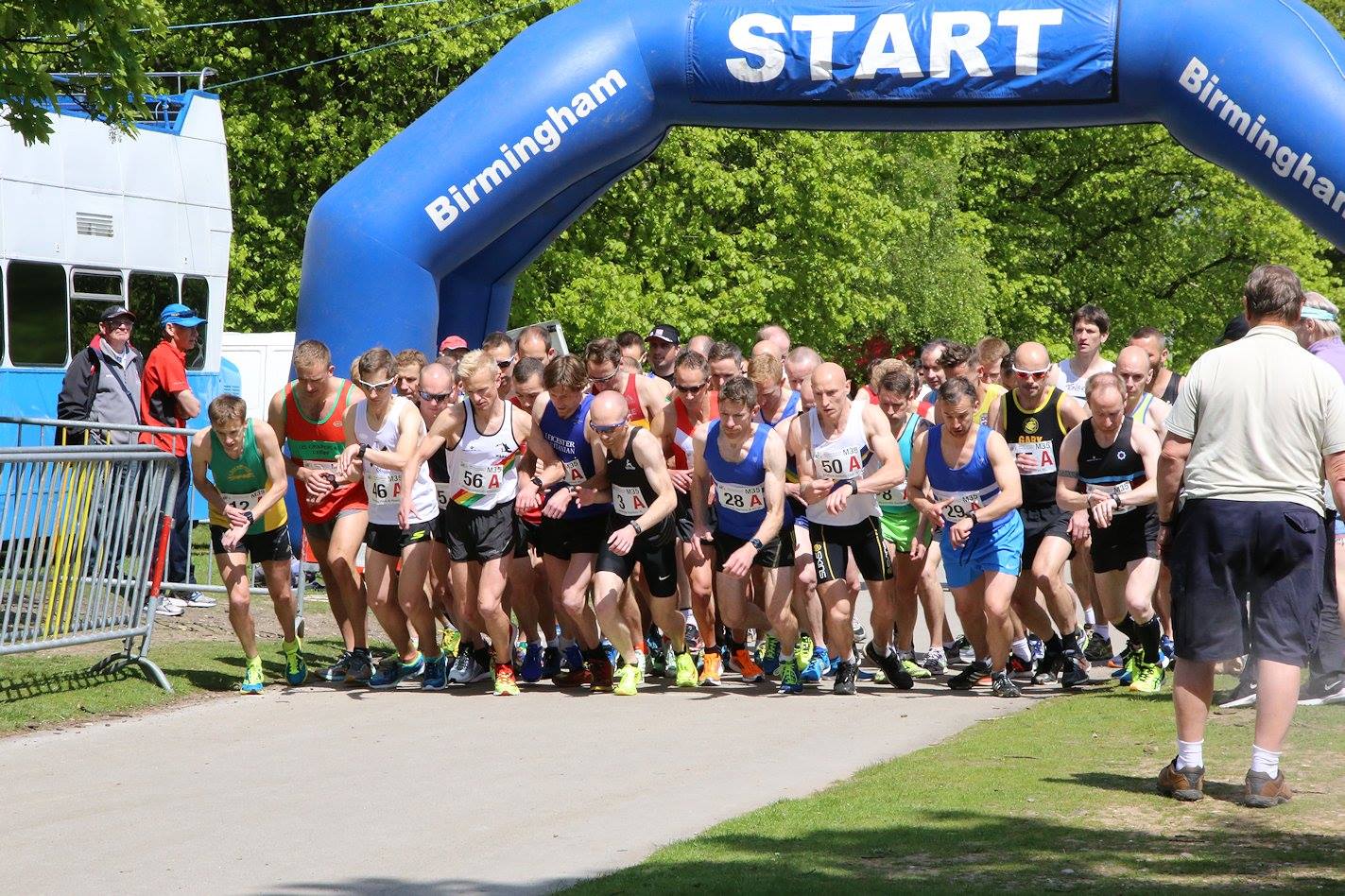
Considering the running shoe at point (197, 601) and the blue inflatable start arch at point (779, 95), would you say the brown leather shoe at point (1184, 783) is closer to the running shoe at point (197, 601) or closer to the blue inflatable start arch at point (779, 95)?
the blue inflatable start arch at point (779, 95)

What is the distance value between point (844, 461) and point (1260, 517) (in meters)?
3.64

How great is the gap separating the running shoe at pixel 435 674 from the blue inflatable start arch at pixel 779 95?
3079 millimetres

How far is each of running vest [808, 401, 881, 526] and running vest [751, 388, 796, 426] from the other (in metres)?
0.33

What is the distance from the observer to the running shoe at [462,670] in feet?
34.4

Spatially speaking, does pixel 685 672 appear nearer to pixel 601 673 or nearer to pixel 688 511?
pixel 601 673

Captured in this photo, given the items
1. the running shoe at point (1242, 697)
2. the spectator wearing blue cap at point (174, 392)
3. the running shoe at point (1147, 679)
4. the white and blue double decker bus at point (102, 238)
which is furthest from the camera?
the white and blue double decker bus at point (102, 238)

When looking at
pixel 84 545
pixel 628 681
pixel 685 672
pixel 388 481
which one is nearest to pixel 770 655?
pixel 685 672

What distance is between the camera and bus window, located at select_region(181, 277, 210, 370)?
A: 1644cm

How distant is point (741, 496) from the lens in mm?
9953

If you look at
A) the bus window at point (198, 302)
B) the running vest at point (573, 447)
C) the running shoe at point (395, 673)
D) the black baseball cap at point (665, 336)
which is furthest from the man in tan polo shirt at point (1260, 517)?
the bus window at point (198, 302)

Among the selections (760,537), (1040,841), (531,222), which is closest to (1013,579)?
(760,537)

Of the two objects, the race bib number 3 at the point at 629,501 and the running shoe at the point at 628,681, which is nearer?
the race bib number 3 at the point at 629,501

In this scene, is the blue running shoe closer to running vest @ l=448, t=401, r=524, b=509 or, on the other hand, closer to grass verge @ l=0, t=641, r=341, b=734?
running vest @ l=448, t=401, r=524, b=509

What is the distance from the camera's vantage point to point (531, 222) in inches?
566
